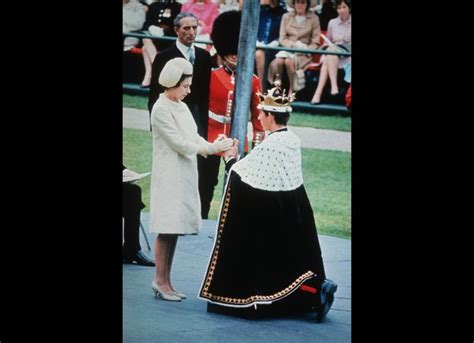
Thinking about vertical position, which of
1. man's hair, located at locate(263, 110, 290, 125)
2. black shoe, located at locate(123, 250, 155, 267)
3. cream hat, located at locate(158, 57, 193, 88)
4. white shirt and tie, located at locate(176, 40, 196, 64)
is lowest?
black shoe, located at locate(123, 250, 155, 267)

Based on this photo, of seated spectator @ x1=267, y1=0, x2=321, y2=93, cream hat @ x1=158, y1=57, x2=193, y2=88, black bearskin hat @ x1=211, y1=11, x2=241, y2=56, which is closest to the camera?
cream hat @ x1=158, y1=57, x2=193, y2=88

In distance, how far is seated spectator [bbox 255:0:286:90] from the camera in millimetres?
8578

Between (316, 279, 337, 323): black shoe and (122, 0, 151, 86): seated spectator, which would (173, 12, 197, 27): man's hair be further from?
(316, 279, 337, 323): black shoe

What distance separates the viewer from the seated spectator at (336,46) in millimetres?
8523

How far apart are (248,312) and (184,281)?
0.30m

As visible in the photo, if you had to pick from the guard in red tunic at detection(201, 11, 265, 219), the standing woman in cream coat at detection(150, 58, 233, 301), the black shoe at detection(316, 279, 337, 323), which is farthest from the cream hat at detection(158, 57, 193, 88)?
the black shoe at detection(316, 279, 337, 323)

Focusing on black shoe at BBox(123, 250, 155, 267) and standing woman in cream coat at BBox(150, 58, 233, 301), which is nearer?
standing woman in cream coat at BBox(150, 58, 233, 301)

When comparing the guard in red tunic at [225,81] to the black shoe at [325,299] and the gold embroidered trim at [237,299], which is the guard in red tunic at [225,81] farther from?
the black shoe at [325,299]

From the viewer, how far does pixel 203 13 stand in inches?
336

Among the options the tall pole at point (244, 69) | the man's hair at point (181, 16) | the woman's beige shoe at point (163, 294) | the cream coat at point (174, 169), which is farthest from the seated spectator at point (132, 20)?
the woman's beige shoe at point (163, 294)

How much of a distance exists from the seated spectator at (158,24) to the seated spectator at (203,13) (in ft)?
0.18

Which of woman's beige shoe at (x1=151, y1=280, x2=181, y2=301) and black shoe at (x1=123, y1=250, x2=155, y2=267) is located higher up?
black shoe at (x1=123, y1=250, x2=155, y2=267)
